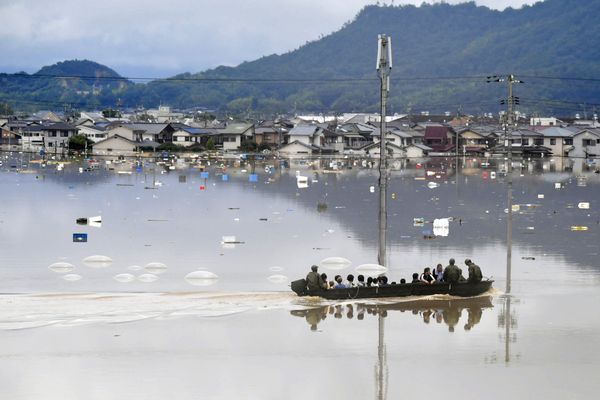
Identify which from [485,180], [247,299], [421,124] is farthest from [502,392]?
[421,124]

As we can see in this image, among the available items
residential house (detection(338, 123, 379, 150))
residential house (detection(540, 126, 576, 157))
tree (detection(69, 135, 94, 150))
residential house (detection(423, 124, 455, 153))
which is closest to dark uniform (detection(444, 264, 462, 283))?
tree (detection(69, 135, 94, 150))

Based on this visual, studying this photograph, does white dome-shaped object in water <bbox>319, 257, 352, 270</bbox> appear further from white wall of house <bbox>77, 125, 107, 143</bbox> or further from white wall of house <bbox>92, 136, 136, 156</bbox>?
white wall of house <bbox>77, 125, 107, 143</bbox>

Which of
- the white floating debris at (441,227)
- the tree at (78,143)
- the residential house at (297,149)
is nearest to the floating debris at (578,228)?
the white floating debris at (441,227)

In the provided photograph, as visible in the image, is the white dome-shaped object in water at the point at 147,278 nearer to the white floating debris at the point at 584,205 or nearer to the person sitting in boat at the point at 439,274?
the person sitting in boat at the point at 439,274

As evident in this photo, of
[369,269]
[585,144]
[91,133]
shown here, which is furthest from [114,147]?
[369,269]

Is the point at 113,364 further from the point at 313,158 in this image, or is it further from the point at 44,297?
the point at 313,158
